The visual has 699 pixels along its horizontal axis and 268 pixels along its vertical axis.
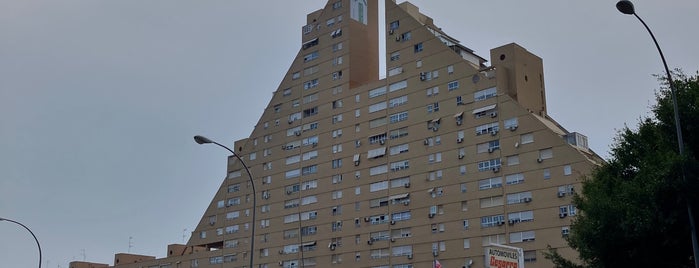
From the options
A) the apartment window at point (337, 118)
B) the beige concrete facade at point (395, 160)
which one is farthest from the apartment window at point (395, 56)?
the apartment window at point (337, 118)

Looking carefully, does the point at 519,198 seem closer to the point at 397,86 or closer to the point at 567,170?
the point at 567,170

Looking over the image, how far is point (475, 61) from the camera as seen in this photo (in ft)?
235

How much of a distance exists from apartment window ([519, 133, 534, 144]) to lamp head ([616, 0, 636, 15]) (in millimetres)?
41432

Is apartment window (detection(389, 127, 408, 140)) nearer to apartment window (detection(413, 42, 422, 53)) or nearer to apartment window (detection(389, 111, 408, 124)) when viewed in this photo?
apartment window (detection(389, 111, 408, 124))

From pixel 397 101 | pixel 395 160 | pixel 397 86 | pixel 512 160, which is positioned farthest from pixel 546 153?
pixel 397 86

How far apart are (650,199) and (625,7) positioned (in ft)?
21.1

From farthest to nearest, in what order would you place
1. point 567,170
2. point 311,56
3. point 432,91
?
point 311,56 < point 432,91 < point 567,170

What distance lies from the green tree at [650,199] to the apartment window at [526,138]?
1332 inches

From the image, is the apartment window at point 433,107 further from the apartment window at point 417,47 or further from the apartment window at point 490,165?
the apartment window at point 490,165

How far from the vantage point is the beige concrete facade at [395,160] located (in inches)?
2441

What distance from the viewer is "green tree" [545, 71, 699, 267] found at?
2397cm

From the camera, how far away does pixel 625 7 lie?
21.0m

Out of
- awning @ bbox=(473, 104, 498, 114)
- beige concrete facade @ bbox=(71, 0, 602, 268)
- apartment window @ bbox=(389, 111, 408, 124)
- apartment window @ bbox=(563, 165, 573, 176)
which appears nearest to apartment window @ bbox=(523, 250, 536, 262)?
beige concrete facade @ bbox=(71, 0, 602, 268)

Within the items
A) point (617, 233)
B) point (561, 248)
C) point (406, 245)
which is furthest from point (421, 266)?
point (617, 233)
